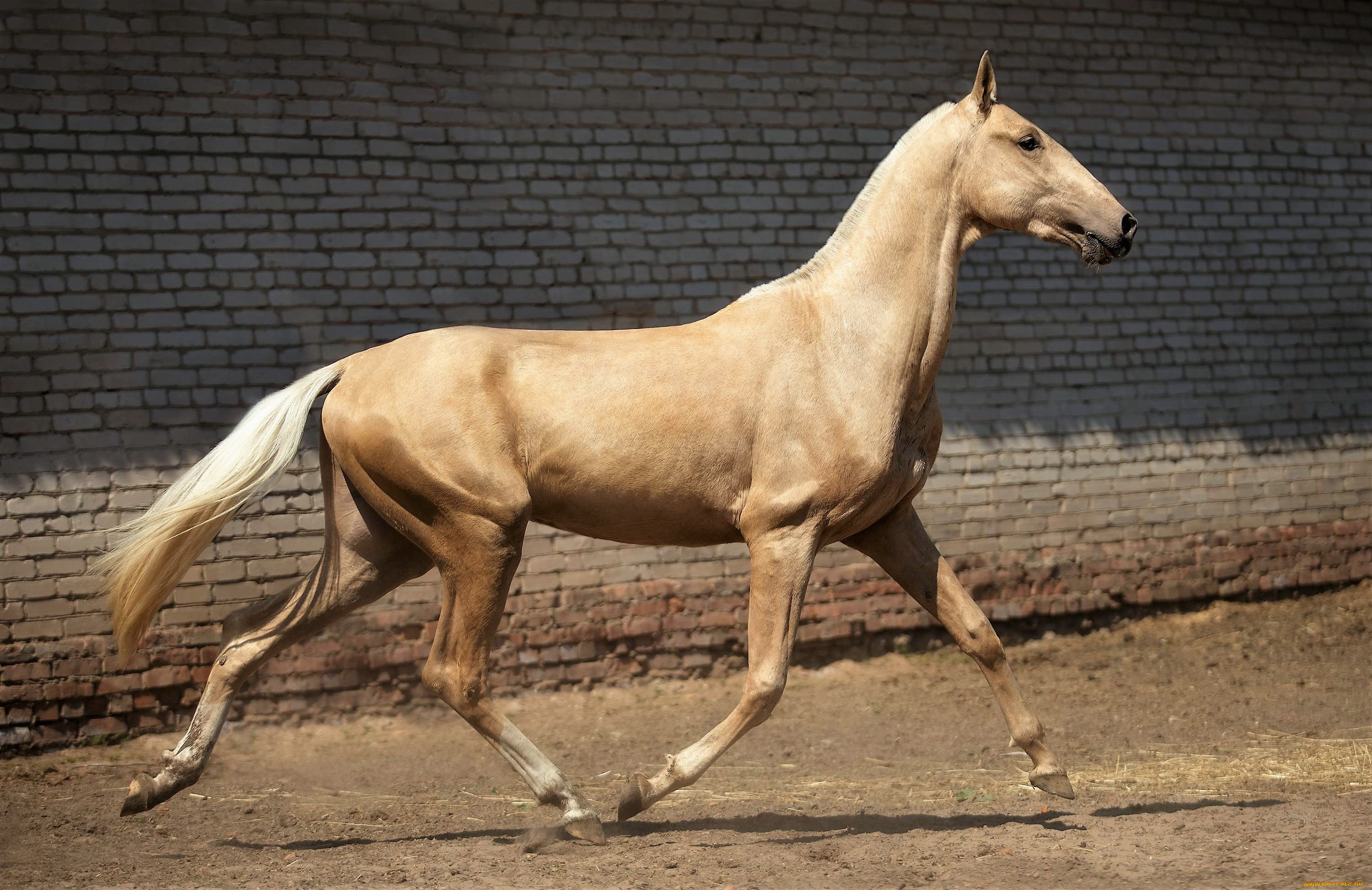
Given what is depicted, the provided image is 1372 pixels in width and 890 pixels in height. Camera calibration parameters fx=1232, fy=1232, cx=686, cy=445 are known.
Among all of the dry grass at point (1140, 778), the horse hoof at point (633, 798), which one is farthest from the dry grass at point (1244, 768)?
the horse hoof at point (633, 798)

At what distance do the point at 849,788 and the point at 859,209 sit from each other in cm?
250

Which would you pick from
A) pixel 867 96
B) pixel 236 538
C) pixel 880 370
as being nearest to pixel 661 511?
pixel 880 370

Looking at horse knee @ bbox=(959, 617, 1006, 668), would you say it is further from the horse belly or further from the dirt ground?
the horse belly

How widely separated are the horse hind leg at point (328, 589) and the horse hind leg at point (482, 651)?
15.0 inches

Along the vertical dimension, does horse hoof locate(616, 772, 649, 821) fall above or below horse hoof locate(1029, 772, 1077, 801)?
below

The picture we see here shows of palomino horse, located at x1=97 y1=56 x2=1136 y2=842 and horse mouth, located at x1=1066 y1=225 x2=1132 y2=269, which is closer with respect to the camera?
palomino horse, located at x1=97 y1=56 x2=1136 y2=842

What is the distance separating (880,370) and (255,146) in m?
3.83

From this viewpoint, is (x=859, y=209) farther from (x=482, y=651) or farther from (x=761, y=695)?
(x=482, y=651)

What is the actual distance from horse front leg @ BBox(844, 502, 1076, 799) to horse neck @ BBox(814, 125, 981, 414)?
1.77 ft

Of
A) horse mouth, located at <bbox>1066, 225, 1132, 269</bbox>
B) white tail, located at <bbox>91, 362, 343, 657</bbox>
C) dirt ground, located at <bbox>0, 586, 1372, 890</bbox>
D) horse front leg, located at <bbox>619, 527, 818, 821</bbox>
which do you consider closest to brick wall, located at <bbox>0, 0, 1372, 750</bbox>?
dirt ground, located at <bbox>0, 586, 1372, 890</bbox>

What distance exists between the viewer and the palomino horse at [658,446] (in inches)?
162

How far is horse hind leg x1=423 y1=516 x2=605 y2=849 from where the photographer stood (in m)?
4.10

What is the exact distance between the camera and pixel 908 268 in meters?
4.39

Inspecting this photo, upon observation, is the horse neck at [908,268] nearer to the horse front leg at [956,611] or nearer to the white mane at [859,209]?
the white mane at [859,209]
